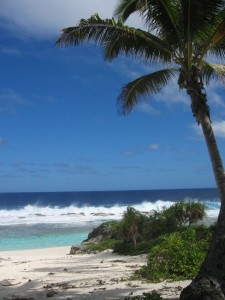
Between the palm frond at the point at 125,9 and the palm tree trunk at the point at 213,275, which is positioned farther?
the palm frond at the point at 125,9

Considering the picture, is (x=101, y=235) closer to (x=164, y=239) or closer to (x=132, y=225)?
(x=132, y=225)

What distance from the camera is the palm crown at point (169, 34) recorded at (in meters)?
8.44

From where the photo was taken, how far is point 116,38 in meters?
9.02

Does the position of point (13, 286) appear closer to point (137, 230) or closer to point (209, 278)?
point (209, 278)

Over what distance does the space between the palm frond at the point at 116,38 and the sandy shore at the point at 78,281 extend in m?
4.84

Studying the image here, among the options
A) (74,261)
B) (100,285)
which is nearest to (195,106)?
(100,285)

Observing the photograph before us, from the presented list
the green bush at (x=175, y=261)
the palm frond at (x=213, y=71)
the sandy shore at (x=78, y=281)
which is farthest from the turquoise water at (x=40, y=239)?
the palm frond at (x=213, y=71)

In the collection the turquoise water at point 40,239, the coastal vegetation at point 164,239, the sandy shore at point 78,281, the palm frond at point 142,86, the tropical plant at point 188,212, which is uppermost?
the palm frond at point 142,86

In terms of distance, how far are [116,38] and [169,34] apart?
1108 millimetres

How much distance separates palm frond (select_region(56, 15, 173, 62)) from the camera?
873cm

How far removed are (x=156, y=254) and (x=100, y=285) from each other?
2.09 metres

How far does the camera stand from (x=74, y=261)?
14086mm

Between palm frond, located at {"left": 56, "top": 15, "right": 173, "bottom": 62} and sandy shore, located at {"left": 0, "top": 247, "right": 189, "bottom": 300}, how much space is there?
15.9 feet

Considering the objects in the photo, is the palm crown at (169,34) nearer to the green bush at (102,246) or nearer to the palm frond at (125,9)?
the palm frond at (125,9)
